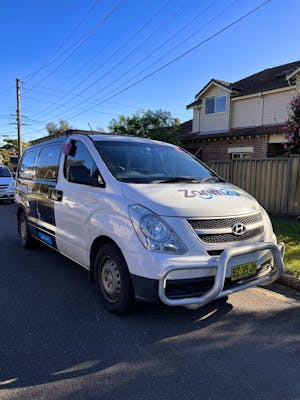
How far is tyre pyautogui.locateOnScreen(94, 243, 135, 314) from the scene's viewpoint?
3189 mm

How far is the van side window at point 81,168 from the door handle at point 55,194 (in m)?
0.26

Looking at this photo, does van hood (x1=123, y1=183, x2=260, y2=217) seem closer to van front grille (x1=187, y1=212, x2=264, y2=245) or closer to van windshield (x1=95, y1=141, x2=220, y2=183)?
van front grille (x1=187, y1=212, x2=264, y2=245)

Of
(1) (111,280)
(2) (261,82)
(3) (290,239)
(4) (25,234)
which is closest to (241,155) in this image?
(2) (261,82)

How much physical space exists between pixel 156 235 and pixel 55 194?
218cm

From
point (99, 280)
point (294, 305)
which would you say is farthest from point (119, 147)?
point (294, 305)

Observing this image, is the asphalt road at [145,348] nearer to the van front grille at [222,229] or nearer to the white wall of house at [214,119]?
the van front grille at [222,229]

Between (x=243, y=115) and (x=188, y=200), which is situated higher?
(x=243, y=115)

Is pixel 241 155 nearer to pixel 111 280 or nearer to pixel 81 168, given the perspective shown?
pixel 81 168

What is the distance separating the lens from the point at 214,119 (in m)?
18.9

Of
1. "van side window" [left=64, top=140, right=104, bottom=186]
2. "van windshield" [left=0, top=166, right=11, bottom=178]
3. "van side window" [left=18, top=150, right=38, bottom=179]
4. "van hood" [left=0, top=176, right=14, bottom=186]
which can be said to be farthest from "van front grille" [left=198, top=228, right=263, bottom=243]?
"van windshield" [left=0, top=166, right=11, bottom=178]

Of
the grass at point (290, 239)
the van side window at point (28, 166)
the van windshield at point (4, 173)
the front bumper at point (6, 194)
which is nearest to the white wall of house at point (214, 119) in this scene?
the grass at point (290, 239)

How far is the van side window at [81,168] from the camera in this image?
374 cm

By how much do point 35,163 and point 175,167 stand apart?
9.20 ft

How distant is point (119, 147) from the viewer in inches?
164
